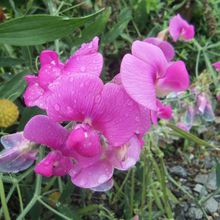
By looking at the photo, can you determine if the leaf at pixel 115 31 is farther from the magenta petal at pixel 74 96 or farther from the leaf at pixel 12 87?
the magenta petal at pixel 74 96

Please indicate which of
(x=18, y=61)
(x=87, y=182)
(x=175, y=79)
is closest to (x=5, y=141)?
(x=87, y=182)

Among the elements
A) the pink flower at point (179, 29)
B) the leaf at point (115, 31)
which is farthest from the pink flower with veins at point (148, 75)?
the pink flower at point (179, 29)

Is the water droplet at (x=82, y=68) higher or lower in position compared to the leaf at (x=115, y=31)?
higher

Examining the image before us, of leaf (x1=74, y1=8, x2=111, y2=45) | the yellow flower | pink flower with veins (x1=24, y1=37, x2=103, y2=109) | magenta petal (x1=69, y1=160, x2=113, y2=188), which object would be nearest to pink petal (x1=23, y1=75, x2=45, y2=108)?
pink flower with veins (x1=24, y1=37, x2=103, y2=109)

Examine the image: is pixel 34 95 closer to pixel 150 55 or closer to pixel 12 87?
pixel 150 55

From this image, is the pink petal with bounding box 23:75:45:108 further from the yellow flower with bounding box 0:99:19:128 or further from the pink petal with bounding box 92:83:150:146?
the yellow flower with bounding box 0:99:19:128

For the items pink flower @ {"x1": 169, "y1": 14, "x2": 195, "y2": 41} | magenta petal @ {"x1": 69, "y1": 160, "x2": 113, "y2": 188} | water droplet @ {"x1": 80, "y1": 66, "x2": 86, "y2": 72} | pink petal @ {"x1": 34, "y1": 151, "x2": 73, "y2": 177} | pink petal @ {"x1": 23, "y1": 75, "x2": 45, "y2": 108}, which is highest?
water droplet @ {"x1": 80, "y1": 66, "x2": 86, "y2": 72}

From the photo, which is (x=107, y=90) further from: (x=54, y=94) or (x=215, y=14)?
(x=215, y=14)
